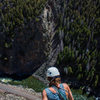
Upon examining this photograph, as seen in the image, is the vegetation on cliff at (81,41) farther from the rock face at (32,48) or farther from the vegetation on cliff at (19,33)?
the vegetation on cliff at (19,33)

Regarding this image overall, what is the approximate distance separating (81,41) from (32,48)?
295 inches

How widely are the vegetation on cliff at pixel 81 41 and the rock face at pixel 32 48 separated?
173 centimetres

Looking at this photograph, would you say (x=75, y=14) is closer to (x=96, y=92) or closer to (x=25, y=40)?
(x=25, y=40)

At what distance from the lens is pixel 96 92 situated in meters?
21.5

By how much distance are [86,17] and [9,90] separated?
54.0ft

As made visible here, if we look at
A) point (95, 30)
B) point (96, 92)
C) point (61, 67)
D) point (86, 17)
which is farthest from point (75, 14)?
point (96, 92)

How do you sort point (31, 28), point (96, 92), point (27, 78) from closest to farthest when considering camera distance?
1. point (96, 92)
2. point (27, 78)
3. point (31, 28)

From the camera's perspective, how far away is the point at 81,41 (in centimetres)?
2448

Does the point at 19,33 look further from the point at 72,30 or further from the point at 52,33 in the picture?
the point at 72,30

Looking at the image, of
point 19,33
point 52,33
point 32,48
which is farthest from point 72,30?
point 19,33

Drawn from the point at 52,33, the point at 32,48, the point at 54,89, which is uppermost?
the point at 54,89

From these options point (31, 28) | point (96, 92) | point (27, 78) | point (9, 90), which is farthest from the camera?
point (31, 28)

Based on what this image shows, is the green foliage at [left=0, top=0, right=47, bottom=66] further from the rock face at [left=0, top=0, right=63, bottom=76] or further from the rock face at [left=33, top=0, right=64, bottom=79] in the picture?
the rock face at [left=33, top=0, right=64, bottom=79]

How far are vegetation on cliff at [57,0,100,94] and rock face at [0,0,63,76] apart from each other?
5.69 ft
